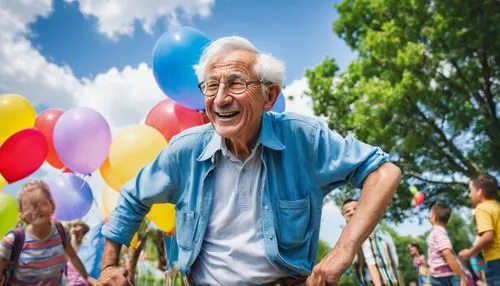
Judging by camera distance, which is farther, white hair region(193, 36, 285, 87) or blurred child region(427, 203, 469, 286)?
blurred child region(427, 203, 469, 286)

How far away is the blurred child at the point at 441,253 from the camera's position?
18.9 ft

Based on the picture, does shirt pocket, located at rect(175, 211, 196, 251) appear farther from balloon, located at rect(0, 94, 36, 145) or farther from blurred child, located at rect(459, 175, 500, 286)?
balloon, located at rect(0, 94, 36, 145)

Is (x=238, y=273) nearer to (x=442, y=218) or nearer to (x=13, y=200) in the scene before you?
(x=13, y=200)

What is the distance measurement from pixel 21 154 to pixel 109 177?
111 cm

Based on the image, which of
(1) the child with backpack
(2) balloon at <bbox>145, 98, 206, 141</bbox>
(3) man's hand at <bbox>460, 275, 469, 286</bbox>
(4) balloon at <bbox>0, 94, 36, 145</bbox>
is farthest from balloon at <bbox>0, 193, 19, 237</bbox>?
(3) man's hand at <bbox>460, 275, 469, 286</bbox>

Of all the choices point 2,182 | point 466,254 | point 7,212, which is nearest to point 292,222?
point 466,254

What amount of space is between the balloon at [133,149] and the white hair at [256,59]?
10.4 ft

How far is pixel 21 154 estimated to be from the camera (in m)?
5.86

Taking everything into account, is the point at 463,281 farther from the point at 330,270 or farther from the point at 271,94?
the point at 330,270

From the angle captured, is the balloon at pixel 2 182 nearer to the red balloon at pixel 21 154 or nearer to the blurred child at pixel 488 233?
the red balloon at pixel 21 154

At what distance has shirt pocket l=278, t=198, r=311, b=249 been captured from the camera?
190 centimetres

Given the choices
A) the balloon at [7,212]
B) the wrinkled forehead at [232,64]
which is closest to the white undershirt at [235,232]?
the wrinkled forehead at [232,64]

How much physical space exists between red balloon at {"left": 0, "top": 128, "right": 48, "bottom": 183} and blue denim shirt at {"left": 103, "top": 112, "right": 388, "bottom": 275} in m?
4.28

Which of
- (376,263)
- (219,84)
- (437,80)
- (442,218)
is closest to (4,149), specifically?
(376,263)
